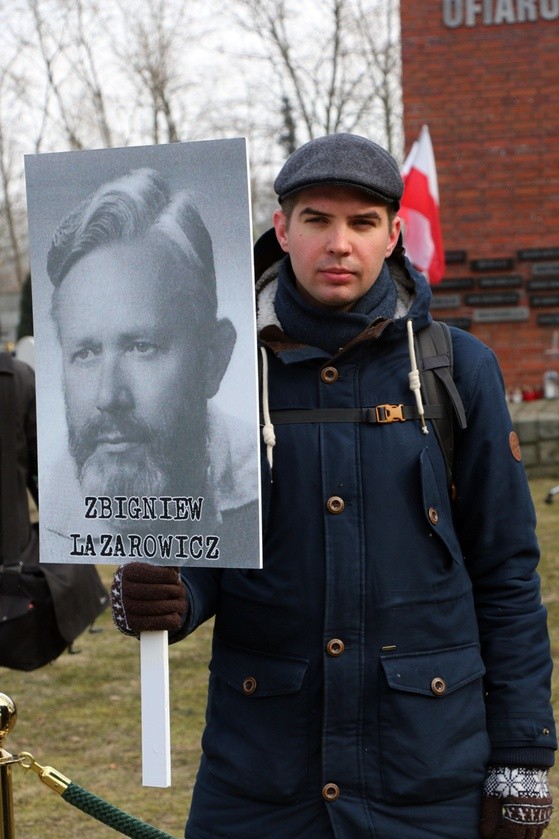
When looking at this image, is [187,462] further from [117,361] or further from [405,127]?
[405,127]

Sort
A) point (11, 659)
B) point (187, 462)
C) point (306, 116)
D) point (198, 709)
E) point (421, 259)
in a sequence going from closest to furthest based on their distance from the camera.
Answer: point (187, 462)
point (11, 659)
point (198, 709)
point (421, 259)
point (306, 116)

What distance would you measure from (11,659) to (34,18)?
969 inches

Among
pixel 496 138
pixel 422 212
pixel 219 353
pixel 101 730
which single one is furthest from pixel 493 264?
pixel 219 353

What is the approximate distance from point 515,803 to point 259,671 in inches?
20.4

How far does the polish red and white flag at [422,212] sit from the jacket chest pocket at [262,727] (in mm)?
10673

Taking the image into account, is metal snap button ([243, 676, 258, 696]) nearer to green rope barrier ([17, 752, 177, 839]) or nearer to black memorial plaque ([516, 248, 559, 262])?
green rope barrier ([17, 752, 177, 839])

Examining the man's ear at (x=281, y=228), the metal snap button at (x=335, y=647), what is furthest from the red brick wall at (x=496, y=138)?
the metal snap button at (x=335, y=647)

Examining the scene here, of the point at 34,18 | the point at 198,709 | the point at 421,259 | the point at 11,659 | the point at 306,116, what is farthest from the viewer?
the point at 306,116

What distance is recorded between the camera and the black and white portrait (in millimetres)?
2279

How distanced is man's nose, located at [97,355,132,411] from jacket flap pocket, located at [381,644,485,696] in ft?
2.16

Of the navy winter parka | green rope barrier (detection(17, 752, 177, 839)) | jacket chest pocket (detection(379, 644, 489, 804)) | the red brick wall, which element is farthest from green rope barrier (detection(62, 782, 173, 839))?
the red brick wall

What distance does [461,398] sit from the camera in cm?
250

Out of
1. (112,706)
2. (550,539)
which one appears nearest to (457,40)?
(550,539)

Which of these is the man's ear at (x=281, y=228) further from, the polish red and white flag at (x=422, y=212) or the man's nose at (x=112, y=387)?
the polish red and white flag at (x=422, y=212)
